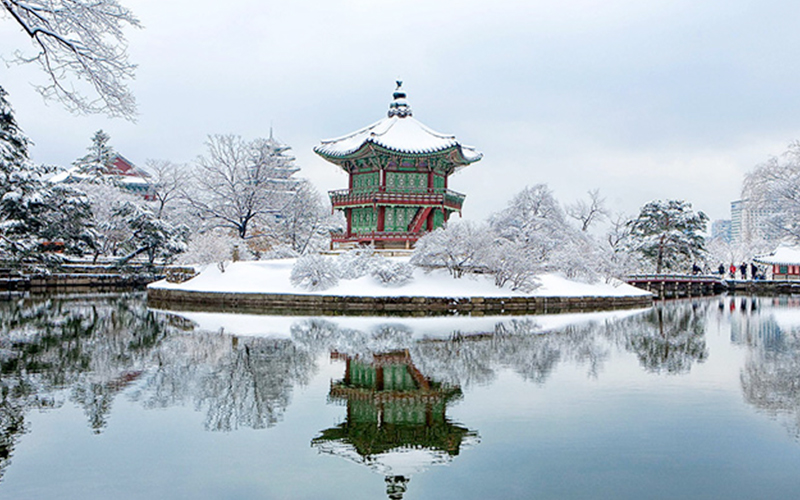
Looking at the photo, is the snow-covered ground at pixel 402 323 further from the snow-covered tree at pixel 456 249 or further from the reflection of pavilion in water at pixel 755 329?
the snow-covered tree at pixel 456 249

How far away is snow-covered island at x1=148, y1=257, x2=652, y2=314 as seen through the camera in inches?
1038

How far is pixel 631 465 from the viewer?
6.73 m

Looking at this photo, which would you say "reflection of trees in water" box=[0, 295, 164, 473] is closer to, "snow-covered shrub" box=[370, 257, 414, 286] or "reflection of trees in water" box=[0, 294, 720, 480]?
"reflection of trees in water" box=[0, 294, 720, 480]

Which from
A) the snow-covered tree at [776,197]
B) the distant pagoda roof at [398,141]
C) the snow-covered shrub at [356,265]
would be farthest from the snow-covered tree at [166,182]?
the snow-covered tree at [776,197]

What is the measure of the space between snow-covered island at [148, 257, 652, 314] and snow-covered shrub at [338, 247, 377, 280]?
0.26m

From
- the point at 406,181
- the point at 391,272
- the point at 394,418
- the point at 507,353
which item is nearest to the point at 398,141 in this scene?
the point at 406,181

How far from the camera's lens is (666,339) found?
17.7 m

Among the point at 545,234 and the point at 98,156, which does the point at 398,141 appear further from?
the point at 98,156

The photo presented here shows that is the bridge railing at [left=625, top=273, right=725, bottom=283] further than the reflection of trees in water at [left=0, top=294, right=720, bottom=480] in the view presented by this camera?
Yes

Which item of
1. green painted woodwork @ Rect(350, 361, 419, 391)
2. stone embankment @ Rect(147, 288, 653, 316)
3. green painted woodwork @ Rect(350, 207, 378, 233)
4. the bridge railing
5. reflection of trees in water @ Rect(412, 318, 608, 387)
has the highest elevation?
green painted woodwork @ Rect(350, 207, 378, 233)

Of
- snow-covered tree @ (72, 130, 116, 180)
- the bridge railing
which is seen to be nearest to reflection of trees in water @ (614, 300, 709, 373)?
the bridge railing

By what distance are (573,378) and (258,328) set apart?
10242 millimetres

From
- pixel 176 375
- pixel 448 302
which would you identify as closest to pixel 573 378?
pixel 176 375

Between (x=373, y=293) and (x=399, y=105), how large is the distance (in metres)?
20.5
